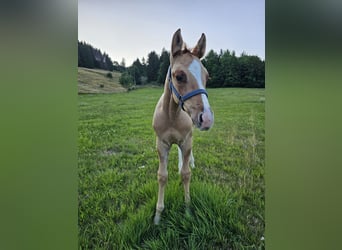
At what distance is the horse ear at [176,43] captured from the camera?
161 centimetres

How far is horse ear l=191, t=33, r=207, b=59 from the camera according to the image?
5.34ft

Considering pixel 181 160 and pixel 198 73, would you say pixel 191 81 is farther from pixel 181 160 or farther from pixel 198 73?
pixel 181 160

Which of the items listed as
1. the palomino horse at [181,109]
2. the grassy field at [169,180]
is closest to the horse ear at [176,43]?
the palomino horse at [181,109]

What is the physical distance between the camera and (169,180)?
1666mm

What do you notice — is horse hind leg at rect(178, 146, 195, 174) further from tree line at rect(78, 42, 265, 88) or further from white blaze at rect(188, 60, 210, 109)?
tree line at rect(78, 42, 265, 88)

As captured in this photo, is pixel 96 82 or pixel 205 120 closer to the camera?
pixel 205 120

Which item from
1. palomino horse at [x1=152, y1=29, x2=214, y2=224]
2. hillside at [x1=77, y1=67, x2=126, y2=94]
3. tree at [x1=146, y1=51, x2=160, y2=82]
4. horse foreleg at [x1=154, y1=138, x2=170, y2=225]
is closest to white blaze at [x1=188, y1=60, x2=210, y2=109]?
palomino horse at [x1=152, y1=29, x2=214, y2=224]

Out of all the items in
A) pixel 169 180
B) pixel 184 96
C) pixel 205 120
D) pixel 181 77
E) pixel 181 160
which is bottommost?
pixel 169 180

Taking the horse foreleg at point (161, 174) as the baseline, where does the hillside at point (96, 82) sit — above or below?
above

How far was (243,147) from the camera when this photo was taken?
1.71 meters

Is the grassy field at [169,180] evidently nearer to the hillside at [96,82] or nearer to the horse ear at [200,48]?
the hillside at [96,82]

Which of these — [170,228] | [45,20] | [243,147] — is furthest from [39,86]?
[243,147]

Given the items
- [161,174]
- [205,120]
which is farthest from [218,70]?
[161,174]

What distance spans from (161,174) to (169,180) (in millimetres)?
60
